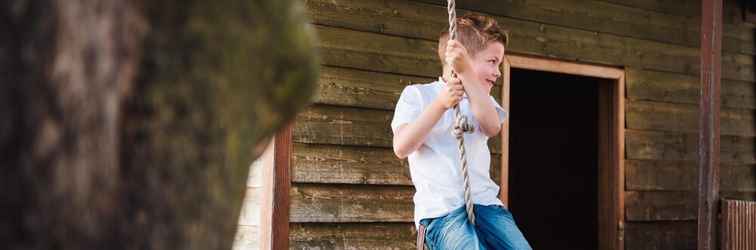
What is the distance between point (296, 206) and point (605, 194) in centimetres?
297

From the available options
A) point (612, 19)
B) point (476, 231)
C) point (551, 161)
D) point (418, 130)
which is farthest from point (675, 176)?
point (418, 130)

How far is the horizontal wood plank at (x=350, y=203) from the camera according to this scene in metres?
6.16

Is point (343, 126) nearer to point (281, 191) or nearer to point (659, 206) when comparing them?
point (281, 191)

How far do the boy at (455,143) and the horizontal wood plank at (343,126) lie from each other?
212 cm

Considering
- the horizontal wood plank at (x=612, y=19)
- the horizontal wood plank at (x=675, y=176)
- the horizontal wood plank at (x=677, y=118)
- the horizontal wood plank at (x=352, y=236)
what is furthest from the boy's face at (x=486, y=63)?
the horizontal wood plank at (x=675, y=176)

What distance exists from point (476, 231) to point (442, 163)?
30 cm

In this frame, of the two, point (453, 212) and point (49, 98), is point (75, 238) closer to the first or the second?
point (49, 98)

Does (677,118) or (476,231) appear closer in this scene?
(476,231)

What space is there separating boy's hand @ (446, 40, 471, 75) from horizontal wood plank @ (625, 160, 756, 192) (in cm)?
458

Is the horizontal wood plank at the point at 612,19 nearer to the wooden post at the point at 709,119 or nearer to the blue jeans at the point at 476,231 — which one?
the wooden post at the point at 709,119

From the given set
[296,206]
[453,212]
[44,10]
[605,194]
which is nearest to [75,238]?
[44,10]

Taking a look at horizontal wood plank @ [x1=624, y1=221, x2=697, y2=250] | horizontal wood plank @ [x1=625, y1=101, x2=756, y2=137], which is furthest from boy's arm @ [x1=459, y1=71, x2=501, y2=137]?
horizontal wood plank @ [x1=624, y1=221, x2=697, y2=250]

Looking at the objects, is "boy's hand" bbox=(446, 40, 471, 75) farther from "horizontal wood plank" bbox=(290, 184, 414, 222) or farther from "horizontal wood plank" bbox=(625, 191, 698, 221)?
"horizontal wood plank" bbox=(625, 191, 698, 221)

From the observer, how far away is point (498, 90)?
23.2 ft
